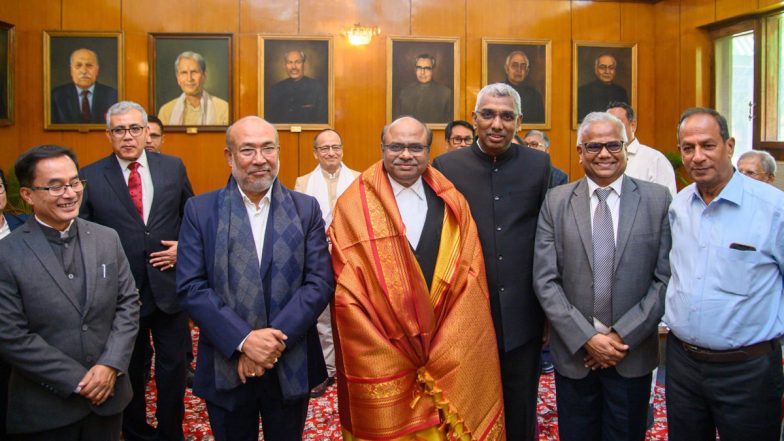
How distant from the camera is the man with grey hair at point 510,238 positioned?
279cm

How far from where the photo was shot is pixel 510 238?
110 inches

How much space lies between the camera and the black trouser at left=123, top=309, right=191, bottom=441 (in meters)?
3.41

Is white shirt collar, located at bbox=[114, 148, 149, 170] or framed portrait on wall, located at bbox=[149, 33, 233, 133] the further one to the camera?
framed portrait on wall, located at bbox=[149, 33, 233, 133]

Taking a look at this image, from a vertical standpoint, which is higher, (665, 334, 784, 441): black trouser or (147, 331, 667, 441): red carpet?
(665, 334, 784, 441): black trouser

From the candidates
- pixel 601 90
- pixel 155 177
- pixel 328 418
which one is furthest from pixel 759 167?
pixel 601 90

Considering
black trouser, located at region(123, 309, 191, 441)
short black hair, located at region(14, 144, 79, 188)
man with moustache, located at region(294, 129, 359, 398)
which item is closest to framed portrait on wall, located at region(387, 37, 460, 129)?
man with moustache, located at region(294, 129, 359, 398)

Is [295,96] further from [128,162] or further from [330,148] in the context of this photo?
[128,162]

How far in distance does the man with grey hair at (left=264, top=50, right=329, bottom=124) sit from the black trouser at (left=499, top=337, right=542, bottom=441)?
5693 mm

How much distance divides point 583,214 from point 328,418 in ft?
7.81

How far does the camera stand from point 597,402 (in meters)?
2.64

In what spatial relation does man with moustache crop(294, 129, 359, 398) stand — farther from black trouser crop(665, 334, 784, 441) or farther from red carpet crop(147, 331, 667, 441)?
black trouser crop(665, 334, 784, 441)

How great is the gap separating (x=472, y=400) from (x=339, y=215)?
938 millimetres

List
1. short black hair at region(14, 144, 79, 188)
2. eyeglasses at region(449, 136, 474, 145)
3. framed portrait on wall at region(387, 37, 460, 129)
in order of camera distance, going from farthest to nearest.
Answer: framed portrait on wall at region(387, 37, 460, 129), eyeglasses at region(449, 136, 474, 145), short black hair at region(14, 144, 79, 188)

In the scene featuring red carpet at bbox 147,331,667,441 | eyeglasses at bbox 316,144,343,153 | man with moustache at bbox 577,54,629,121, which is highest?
man with moustache at bbox 577,54,629,121
